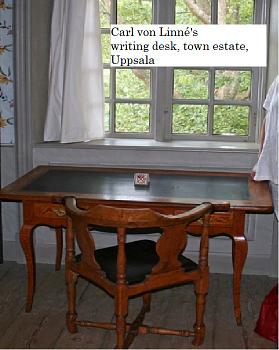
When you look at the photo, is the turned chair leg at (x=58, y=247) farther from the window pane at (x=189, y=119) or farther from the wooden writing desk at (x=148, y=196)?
the window pane at (x=189, y=119)

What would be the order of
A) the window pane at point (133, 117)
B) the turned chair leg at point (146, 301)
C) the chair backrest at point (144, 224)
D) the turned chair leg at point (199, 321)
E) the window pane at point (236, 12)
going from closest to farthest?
the chair backrest at point (144, 224), the turned chair leg at point (199, 321), the turned chair leg at point (146, 301), the window pane at point (236, 12), the window pane at point (133, 117)

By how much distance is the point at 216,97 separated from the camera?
160 inches

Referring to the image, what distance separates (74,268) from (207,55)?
73.8 inches

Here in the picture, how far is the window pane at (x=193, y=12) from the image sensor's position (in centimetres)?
397

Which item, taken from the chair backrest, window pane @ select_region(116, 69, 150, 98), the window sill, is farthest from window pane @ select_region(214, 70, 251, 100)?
the chair backrest

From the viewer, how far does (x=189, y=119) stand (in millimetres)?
4121

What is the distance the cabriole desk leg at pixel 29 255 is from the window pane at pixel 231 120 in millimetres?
1604

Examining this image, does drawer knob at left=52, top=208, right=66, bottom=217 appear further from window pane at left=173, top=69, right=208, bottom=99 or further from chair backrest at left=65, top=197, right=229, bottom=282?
window pane at left=173, top=69, right=208, bottom=99

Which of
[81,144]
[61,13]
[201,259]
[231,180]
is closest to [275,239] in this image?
[231,180]

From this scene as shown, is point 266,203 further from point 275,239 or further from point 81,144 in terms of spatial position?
point 81,144

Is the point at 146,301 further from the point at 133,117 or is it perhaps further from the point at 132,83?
the point at 132,83

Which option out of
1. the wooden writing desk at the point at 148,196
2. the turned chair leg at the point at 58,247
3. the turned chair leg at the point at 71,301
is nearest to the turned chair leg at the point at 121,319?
the turned chair leg at the point at 71,301

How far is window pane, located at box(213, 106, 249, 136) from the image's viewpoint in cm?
407

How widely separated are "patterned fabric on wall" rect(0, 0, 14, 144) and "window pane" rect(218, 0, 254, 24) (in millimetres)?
1384
